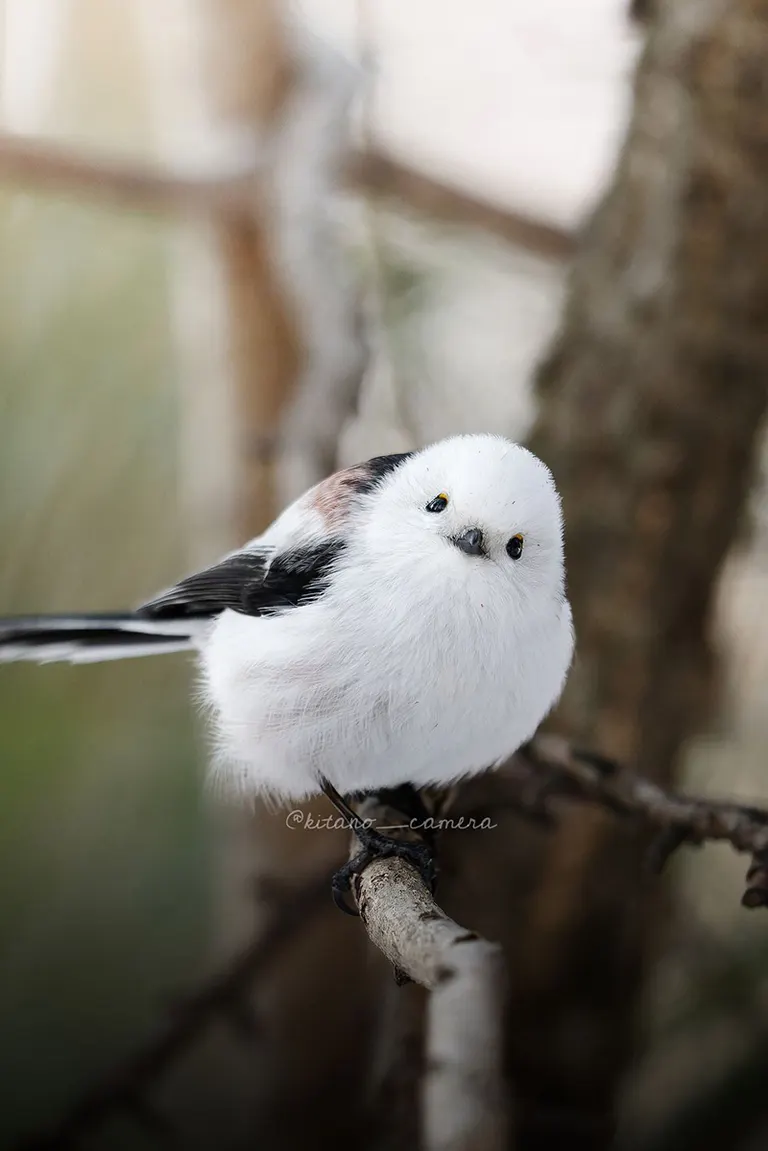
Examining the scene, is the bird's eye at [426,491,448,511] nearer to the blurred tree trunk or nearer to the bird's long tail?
the bird's long tail

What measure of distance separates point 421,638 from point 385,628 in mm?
30

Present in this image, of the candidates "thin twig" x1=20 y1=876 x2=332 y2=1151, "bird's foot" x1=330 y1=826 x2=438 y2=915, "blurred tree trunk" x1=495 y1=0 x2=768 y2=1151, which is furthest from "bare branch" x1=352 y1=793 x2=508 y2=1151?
"blurred tree trunk" x1=495 y1=0 x2=768 y2=1151

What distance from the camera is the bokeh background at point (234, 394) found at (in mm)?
1219

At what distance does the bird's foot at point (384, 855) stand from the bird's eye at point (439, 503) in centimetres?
28

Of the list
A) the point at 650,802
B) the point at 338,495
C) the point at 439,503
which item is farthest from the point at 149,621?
the point at 650,802

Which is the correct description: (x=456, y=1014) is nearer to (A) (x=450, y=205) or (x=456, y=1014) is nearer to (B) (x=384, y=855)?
(B) (x=384, y=855)

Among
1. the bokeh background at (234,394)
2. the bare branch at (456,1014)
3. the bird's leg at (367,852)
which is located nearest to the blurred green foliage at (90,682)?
the bokeh background at (234,394)

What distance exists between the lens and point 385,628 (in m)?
0.73

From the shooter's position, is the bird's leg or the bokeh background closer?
the bird's leg

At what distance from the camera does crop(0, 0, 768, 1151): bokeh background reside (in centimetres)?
122

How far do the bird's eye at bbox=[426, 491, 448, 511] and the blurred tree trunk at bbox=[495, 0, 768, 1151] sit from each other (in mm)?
467

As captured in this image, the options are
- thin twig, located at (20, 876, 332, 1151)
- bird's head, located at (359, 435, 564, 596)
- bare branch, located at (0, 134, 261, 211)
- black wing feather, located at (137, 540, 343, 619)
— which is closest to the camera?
bird's head, located at (359, 435, 564, 596)

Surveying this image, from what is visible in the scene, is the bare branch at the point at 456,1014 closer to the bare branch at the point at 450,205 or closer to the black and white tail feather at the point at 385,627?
the black and white tail feather at the point at 385,627

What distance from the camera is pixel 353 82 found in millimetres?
1265
